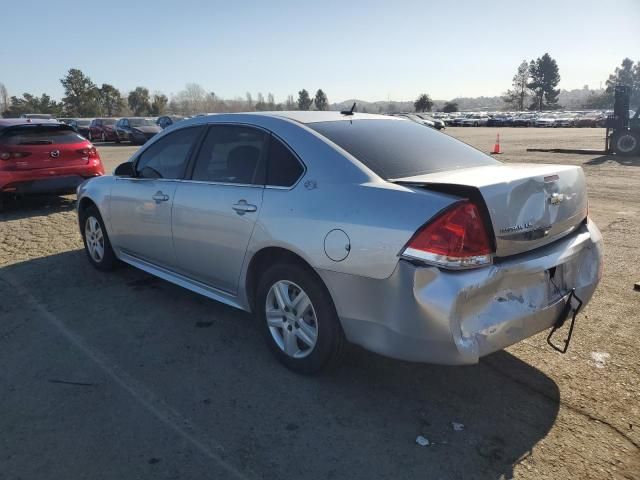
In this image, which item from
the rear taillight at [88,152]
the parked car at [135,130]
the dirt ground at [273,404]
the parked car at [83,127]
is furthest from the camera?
the parked car at [83,127]

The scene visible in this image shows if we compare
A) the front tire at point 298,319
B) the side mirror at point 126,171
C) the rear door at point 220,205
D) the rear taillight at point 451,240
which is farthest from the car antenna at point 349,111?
the side mirror at point 126,171

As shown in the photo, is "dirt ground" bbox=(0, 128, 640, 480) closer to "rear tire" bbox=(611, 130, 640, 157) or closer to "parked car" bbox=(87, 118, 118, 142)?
"rear tire" bbox=(611, 130, 640, 157)

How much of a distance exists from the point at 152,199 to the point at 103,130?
31.1m

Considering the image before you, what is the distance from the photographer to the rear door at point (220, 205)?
11.8 feet

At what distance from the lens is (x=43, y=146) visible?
873 cm

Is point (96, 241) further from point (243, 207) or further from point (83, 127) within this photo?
point (83, 127)

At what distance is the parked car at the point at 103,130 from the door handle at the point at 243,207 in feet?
98.9

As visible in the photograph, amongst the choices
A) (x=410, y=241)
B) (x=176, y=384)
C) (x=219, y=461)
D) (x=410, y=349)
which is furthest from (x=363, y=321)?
(x=176, y=384)

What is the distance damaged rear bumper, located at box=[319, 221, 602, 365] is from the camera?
2.61 m

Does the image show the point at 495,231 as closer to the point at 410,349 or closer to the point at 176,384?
the point at 410,349

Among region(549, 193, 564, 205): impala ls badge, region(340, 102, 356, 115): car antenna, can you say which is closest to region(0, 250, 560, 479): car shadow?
region(549, 193, 564, 205): impala ls badge

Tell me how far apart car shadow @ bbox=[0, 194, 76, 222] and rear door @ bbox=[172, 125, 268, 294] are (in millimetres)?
5849

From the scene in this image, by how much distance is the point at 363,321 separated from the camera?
2.88 m

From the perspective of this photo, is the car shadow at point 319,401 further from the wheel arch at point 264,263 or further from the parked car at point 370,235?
the wheel arch at point 264,263
